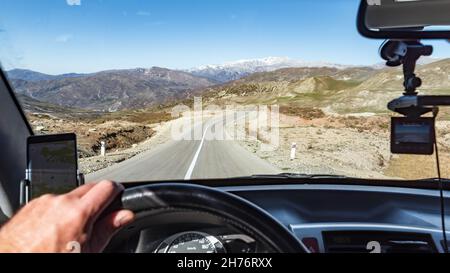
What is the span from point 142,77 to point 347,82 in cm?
301

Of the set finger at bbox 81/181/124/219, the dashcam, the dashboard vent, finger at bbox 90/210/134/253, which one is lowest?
the dashboard vent

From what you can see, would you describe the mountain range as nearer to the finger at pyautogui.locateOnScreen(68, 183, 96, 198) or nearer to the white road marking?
the white road marking

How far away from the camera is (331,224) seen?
10.4 feet

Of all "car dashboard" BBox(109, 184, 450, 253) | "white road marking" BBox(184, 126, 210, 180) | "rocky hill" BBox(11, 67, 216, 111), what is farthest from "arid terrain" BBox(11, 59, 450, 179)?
"white road marking" BBox(184, 126, 210, 180)

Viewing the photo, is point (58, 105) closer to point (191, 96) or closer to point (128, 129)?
point (128, 129)

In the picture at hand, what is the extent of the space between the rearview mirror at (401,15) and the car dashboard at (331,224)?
1.16 meters

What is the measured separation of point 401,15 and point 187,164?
6844 mm

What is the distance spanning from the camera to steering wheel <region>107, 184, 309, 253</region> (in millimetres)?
1388

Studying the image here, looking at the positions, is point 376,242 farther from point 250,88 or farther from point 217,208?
point 250,88

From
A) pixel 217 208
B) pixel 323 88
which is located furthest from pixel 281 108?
pixel 217 208

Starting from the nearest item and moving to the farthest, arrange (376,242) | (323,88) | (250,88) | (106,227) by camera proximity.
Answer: (106,227) → (376,242) → (323,88) → (250,88)

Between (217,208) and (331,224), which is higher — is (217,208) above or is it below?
above

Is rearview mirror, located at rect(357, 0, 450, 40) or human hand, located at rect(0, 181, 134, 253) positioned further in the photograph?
rearview mirror, located at rect(357, 0, 450, 40)

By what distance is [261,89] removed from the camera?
9.96 meters
